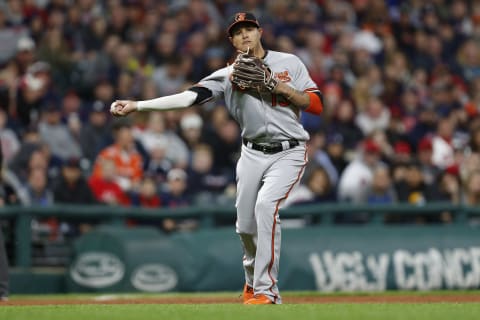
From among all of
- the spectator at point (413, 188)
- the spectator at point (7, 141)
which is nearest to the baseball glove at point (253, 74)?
the spectator at point (7, 141)

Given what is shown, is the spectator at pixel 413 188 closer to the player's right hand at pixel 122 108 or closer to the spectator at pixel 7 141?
the spectator at pixel 7 141

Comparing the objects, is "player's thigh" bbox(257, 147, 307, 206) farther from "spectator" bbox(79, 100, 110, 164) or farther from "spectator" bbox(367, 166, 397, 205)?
"spectator" bbox(79, 100, 110, 164)

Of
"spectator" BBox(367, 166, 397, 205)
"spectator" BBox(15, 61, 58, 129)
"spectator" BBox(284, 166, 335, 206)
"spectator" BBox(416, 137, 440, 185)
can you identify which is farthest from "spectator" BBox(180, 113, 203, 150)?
"spectator" BBox(416, 137, 440, 185)

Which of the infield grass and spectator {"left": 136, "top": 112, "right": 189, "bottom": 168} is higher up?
spectator {"left": 136, "top": 112, "right": 189, "bottom": 168}

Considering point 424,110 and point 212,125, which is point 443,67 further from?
point 212,125

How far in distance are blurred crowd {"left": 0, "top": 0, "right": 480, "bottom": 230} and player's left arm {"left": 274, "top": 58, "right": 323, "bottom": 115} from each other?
431cm

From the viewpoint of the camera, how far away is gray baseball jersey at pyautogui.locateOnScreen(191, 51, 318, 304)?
24.0 ft

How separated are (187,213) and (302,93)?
4.37 metres

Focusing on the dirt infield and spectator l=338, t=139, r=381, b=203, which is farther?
spectator l=338, t=139, r=381, b=203

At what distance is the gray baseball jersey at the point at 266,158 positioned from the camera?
24.0 ft

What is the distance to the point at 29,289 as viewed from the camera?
36.0 ft

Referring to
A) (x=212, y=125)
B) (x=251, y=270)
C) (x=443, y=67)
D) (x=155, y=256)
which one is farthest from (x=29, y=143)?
(x=443, y=67)

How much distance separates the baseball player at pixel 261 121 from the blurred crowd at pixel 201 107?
4.02 m

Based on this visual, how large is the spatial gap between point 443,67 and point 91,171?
7068 millimetres
